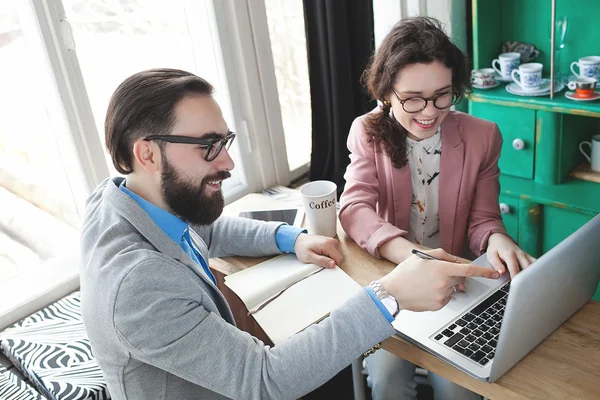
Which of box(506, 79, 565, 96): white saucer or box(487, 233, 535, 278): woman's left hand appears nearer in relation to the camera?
box(487, 233, 535, 278): woman's left hand

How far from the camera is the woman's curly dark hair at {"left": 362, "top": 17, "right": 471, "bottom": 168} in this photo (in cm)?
151

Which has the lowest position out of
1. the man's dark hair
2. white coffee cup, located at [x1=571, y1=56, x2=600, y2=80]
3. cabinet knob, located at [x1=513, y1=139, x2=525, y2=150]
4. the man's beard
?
cabinet knob, located at [x1=513, y1=139, x2=525, y2=150]

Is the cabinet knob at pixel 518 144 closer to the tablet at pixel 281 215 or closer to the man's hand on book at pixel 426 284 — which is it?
the tablet at pixel 281 215

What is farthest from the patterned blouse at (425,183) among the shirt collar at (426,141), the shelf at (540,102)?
the shelf at (540,102)

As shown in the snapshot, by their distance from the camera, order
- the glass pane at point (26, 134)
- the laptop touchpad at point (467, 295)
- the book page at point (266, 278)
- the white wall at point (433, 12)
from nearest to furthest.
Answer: the laptop touchpad at point (467, 295) → the book page at point (266, 278) → the glass pane at point (26, 134) → the white wall at point (433, 12)

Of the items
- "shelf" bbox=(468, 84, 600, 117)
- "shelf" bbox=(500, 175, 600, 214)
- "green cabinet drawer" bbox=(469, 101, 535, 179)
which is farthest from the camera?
"green cabinet drawer" bbox=(469, 101, 535, 179)

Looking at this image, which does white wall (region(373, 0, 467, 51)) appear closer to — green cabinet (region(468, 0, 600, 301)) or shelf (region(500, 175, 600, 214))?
green cabinet (region(468, 0, 600, 301))

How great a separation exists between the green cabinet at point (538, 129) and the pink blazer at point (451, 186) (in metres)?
0.59

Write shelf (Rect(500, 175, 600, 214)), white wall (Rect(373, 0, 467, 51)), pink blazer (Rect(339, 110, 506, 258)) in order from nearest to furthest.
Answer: pink blazer (Rect(339, 110, 506, 258)) < shelf (Rect(500, 175, 600, 214)) < white wall (Rect(373, 0, 467, 51))

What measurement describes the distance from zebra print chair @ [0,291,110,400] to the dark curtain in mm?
1205

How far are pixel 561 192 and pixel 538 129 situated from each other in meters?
0.25

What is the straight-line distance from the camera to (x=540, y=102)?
81.6 inches

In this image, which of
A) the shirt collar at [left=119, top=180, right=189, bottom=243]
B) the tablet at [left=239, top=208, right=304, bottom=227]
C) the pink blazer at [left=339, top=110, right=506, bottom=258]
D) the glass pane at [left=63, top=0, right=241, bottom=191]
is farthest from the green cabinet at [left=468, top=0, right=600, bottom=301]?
the shirt collar at [left=119, top=180, right=189, bottom=243]

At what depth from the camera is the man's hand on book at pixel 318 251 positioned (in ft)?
4.86
